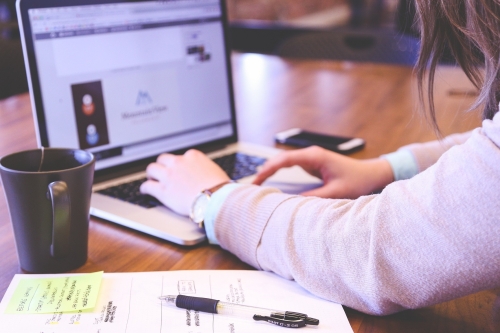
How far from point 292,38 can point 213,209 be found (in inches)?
64.5

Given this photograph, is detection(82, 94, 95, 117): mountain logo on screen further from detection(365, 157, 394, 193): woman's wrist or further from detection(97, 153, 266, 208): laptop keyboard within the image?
detection(365, 157, 394, 193): woman's wrist

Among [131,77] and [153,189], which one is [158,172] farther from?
[131,77]

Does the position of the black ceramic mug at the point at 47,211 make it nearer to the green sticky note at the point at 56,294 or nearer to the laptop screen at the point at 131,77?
the green sticky note at the point at 56,294

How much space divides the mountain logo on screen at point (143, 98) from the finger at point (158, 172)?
0.57 ft

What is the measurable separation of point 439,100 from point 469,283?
1.07 m

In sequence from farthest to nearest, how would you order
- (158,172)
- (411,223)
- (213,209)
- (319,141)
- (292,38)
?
(292,38) → (319,141) → (158,172) → (213,209) → (411,223)

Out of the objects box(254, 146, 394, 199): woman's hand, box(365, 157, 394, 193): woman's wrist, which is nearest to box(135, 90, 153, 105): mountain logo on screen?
box(254, 146, 394, 199): woman's hand

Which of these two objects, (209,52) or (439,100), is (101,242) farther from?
(439,100)

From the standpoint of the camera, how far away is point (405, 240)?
53 cm

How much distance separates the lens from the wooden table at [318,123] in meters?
0.58

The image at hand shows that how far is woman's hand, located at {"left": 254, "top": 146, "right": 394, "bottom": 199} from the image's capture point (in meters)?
0.85

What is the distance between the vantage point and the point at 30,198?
579 millimetres

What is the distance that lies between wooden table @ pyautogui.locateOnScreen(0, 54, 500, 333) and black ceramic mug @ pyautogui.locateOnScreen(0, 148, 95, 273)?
0.03 metres

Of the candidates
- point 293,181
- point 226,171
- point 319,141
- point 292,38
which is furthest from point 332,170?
point 292,38
